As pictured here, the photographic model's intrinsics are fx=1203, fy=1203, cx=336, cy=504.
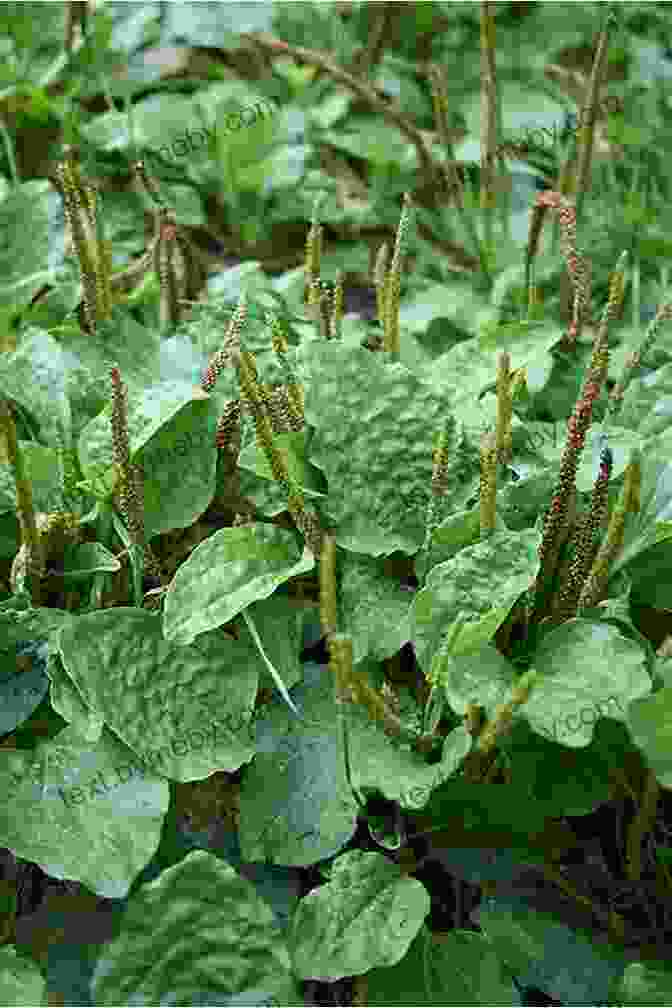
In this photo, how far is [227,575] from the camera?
103 centimetres

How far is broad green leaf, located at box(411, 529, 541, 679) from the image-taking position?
0.99 m

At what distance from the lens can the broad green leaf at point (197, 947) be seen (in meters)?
0.88

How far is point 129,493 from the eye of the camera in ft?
3.43

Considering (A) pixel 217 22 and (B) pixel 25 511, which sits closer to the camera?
(B) pixel 25 511

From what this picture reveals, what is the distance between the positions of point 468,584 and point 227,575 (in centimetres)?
21

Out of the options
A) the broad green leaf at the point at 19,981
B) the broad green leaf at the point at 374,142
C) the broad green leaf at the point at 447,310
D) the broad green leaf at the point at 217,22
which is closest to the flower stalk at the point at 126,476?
the broad green leaf at the point at 19,981

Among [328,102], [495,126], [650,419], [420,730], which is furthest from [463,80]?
[420,730]

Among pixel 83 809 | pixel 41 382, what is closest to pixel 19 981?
pixel 83 809

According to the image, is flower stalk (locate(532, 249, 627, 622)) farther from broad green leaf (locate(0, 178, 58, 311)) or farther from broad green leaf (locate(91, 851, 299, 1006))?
broad green leaf (locate(0, 178, 58, 311))

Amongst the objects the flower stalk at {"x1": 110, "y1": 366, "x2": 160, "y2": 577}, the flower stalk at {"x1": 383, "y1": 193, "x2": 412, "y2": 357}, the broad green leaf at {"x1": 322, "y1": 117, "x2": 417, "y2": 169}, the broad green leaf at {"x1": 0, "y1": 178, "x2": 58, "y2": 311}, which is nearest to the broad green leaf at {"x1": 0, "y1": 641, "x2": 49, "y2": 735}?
the flower stalk at {"x1": 110, "y1": 366, "x2": 160, "y2": 577}

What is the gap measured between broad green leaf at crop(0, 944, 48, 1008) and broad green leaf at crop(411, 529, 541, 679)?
387mm

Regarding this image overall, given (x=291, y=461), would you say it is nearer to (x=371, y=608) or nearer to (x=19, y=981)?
(x=371, y=608)

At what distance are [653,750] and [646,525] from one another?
0.78 ft

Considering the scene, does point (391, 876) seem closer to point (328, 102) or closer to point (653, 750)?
point (653, 750)
